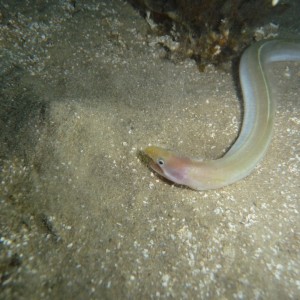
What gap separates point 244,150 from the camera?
3.20 metres

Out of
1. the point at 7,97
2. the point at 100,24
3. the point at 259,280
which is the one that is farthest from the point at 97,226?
the point at 100,24

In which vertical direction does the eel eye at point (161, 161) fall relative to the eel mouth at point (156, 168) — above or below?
above

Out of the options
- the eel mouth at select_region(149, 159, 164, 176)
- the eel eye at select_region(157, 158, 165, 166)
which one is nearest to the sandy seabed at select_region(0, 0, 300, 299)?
the eel mouth at select_region(149, 159, 164, 176)

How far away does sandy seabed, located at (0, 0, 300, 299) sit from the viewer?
2359mm

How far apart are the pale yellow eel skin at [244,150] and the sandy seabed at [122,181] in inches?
6.2

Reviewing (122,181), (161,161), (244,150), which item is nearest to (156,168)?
(161,161)

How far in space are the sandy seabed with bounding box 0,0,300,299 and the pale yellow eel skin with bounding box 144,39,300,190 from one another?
0.52 feet

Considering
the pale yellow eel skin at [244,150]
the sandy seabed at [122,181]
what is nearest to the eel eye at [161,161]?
the pale yellow eel skin at [244,150]

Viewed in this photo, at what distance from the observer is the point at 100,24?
4.37 m

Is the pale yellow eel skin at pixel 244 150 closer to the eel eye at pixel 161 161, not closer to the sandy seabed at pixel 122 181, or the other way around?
the eel eye at pixel 161 161

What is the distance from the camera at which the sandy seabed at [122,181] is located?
236 cm

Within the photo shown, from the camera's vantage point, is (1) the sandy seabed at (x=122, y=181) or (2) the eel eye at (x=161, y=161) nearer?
(1) the sandy seabed at (x=122, y=181)

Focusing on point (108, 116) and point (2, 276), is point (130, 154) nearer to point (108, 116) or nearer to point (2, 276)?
point (108, 116)

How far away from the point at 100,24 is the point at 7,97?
2089mm
